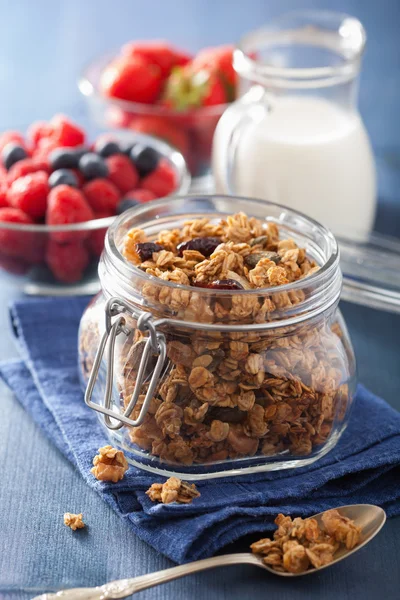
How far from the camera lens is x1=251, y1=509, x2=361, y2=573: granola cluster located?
100 centimetres

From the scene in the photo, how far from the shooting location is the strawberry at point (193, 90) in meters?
1.99

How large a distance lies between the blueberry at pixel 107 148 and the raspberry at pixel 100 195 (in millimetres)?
113

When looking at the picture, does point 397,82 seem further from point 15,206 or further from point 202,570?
point 202,570

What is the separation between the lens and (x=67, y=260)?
155cm

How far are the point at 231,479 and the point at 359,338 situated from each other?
0.47 metres

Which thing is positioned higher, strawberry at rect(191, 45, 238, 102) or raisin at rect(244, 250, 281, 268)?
raisin at rect(244, 250, 281, 268)

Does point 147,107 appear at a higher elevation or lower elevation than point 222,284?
lower

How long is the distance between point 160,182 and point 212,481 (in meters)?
0.74

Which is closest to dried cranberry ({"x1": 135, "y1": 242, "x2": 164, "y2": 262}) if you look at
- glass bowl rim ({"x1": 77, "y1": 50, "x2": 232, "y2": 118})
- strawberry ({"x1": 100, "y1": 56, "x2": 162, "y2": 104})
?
glass bowl rim ({"x1": 77, "y1": 50, "x2": 232, "y2": 118})

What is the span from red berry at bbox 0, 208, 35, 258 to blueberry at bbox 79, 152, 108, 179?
5.7 inches

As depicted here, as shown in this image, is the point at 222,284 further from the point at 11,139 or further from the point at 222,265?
the point at 11,139

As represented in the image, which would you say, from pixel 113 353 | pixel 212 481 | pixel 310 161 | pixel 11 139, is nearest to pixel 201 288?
pixel 113 353

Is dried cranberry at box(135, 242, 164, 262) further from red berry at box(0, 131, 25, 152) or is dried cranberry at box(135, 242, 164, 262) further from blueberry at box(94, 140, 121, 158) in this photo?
red berry at box(0, 131, 25, 152)

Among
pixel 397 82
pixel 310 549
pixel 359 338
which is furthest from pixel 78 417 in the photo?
pixel 397 82
